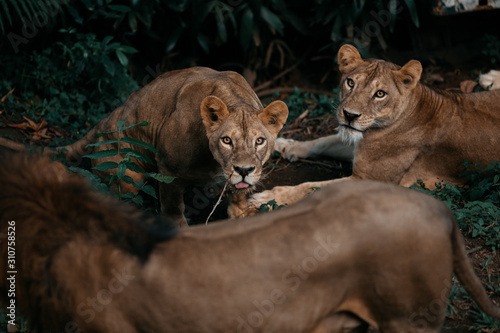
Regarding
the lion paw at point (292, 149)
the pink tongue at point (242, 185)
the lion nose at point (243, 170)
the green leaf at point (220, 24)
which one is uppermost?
the lion nose at point (243, 170)

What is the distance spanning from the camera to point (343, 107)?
4.70 m

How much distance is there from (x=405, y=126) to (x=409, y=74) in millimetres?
463

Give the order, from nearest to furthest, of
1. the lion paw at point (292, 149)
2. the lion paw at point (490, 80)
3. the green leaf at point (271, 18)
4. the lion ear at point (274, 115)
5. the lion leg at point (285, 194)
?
the lion ear at point (274, 115)
the lion leg at point (285, 194)
the lion paw at point (292, 149)
the lion paw at point (490, 80)
the green leaf at point (271, 18)

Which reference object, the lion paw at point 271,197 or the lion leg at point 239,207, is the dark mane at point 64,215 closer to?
the lion leg at point 239,207

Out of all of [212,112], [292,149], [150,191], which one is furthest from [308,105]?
[150,191]

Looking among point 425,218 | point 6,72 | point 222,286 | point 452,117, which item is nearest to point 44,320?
point 222,286

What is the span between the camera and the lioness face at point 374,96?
465cm

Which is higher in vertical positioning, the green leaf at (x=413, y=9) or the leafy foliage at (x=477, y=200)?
the green leaf at (x=413, y=9)

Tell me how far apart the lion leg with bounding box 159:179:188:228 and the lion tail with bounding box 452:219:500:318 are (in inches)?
96.0

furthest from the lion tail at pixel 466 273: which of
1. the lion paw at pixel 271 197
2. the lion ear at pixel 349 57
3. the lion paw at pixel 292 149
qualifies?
the lion paw at pixel 292 149

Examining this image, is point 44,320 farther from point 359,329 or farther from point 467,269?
point 467,269

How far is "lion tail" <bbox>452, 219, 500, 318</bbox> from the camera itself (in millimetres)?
2346
